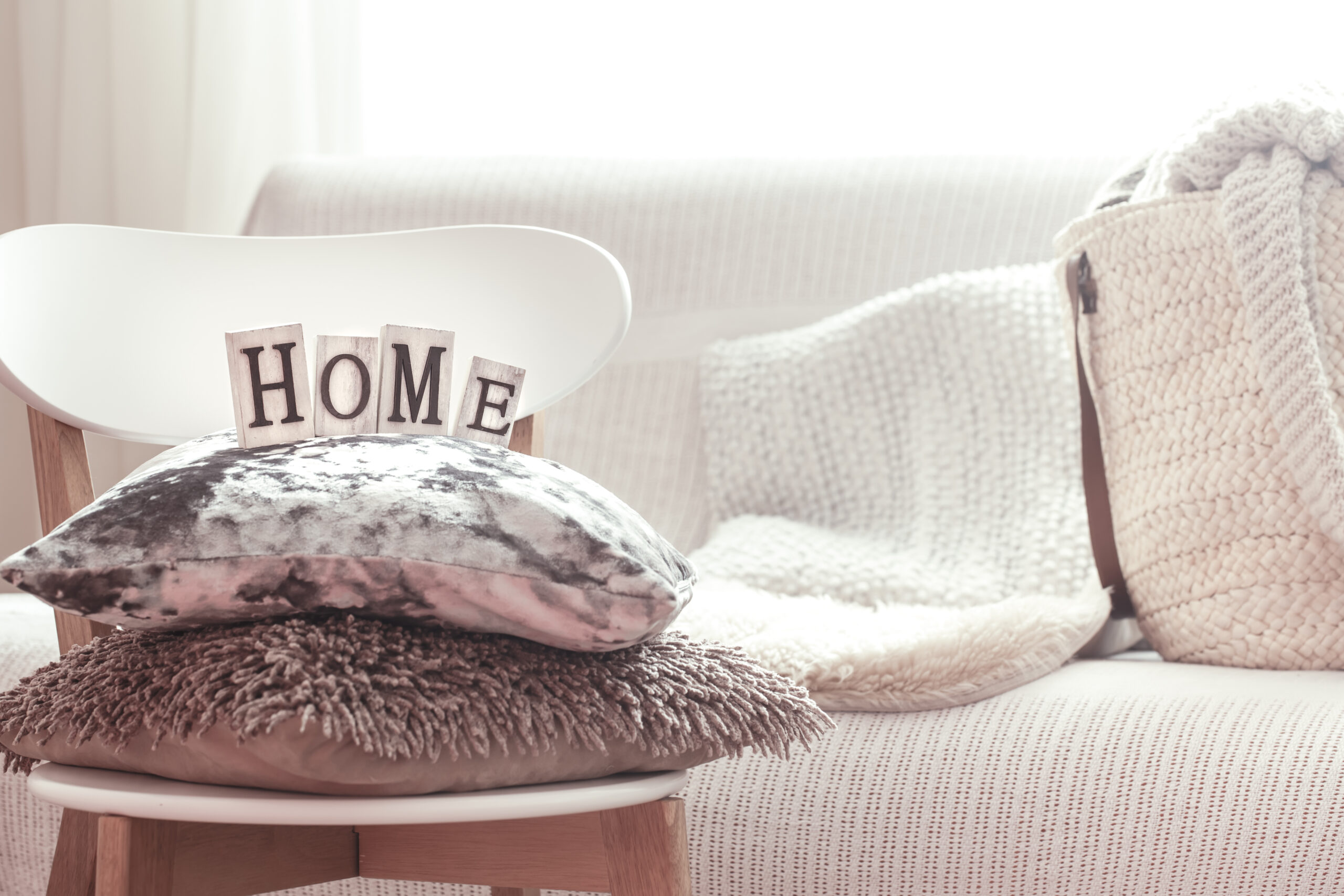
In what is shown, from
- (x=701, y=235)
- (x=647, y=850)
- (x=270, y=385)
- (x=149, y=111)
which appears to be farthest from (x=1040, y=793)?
(x=149, y=111)

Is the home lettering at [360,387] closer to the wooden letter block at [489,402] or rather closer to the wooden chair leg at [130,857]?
the wooden letter block at [489,402]

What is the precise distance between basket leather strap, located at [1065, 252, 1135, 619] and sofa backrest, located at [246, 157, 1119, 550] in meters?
0.33

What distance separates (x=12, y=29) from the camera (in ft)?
6.30

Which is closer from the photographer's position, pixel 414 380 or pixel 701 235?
pixel 414 380

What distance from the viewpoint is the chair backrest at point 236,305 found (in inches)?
31.3

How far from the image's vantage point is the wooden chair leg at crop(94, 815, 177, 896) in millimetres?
510

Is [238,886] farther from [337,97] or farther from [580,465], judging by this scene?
[337,97]

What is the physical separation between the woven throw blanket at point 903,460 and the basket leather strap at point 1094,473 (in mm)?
24

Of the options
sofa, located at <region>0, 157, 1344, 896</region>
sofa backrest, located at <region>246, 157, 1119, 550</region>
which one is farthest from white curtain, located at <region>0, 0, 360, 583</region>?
sofa, located at <region>0, 157, 1344, 896</region>

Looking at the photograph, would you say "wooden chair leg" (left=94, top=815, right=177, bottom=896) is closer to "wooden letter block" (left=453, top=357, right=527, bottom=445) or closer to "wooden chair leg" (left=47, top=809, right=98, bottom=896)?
"wooden chair leg" (left=47, top=809, right=98, bottom=896)

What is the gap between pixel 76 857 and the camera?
26.1 inches

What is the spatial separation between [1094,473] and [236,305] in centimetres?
74

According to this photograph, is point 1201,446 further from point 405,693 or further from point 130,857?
point 130,857

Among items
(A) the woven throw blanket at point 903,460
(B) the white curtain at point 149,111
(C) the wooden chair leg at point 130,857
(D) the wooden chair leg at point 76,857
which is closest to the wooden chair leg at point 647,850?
(C) the wooden chair leg at point 130,857
